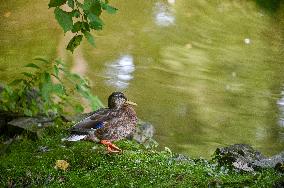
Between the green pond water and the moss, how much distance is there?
3.18 meters

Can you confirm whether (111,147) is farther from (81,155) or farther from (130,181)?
(130,181)

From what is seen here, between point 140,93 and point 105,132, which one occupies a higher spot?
point 105,132

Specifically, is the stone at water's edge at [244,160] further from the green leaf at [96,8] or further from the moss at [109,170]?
the green leaf at [96,8]

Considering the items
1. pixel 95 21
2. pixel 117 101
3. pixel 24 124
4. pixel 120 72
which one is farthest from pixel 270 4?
pixel 95 21

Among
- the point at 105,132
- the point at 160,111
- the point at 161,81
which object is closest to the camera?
the point at 105,132

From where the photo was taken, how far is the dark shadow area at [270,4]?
18438 mm

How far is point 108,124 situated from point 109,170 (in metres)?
0.39

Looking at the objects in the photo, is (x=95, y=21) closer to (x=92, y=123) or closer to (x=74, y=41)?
(x=74, y=41)

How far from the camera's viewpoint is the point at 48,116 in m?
5.26

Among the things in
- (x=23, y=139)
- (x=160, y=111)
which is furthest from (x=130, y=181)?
(x=160, y=111)

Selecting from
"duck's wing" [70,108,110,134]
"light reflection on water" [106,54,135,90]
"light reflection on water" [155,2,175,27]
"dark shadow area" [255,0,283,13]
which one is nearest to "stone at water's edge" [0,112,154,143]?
"duck's wing" [70,108,110,134]

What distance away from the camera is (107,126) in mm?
3990

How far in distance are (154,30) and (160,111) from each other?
4841 millimetres

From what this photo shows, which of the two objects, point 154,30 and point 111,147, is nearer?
point 111,147
